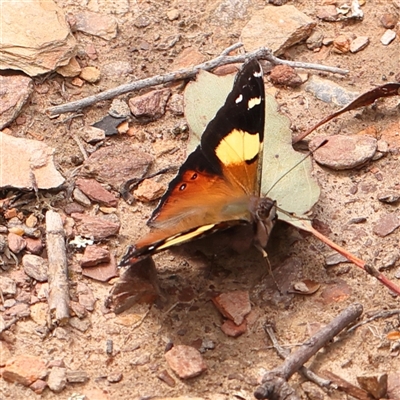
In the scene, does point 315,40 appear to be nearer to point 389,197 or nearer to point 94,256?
point 389,197

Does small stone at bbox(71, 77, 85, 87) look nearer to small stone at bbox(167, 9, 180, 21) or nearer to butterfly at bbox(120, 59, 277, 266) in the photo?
small stone at bbox(167, 9, 180, 21)

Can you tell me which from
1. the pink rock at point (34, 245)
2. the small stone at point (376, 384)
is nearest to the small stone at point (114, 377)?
the pink rock at point (34, 245)

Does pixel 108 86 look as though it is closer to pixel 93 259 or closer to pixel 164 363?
pixel 93 259

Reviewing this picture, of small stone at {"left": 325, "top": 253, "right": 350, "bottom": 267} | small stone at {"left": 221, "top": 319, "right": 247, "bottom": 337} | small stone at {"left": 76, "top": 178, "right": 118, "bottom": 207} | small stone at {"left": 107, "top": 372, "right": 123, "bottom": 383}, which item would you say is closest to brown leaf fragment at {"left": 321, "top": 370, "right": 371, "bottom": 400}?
small stone at {"left": 221, "top": 319, "right": 247, "bottom": 337}

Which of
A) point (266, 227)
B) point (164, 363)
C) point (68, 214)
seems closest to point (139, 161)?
point (68, 214)

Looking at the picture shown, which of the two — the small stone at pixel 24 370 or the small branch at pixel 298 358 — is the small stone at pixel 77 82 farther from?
the small branch at pixel 298 358
